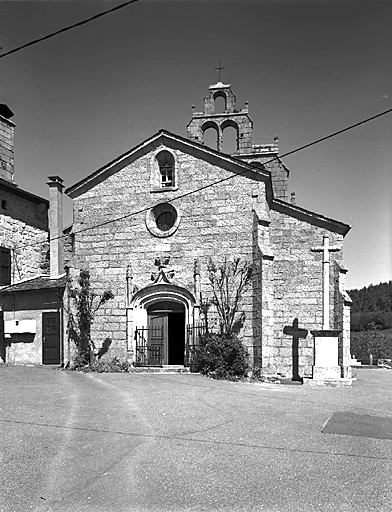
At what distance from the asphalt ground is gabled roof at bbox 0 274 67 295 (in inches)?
265

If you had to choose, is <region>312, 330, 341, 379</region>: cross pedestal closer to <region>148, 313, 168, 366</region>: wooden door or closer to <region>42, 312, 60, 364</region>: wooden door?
<region>148, 313, 168, 366</region>: wooden door

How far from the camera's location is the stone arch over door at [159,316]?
16641mm

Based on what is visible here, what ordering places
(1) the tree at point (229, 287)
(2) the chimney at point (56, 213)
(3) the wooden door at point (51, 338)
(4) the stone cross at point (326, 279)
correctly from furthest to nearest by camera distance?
(2) the chimney at point (56, 213) < (3) the wooden door at point (51, 338) < (1) the tree at point (229, 287) < (4) the stone cross at point (326, 279)

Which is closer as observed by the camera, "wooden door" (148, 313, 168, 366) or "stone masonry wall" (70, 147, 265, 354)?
"stone masonry wall" (70, 147, 265, 354)

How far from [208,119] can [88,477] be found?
1976 cm

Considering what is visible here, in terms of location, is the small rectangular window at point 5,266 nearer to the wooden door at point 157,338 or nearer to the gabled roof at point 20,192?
the gabled roof at point 20,192

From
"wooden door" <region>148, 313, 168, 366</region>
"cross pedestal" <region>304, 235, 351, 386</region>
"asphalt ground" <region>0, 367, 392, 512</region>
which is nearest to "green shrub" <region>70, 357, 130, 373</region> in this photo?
"wooden door" <region>148, 313, 168, 366</region>

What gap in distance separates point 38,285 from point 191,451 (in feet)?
44.3

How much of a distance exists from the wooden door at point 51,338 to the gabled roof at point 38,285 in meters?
0.99

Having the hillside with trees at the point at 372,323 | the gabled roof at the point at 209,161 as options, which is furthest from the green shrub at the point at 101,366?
the hillside with trees at the point at 372,323

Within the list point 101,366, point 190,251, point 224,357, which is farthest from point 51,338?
point 224,357

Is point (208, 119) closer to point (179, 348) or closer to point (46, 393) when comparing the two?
point (179, 348)

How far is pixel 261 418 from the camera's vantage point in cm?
905

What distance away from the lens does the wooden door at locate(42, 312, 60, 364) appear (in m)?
18.2
